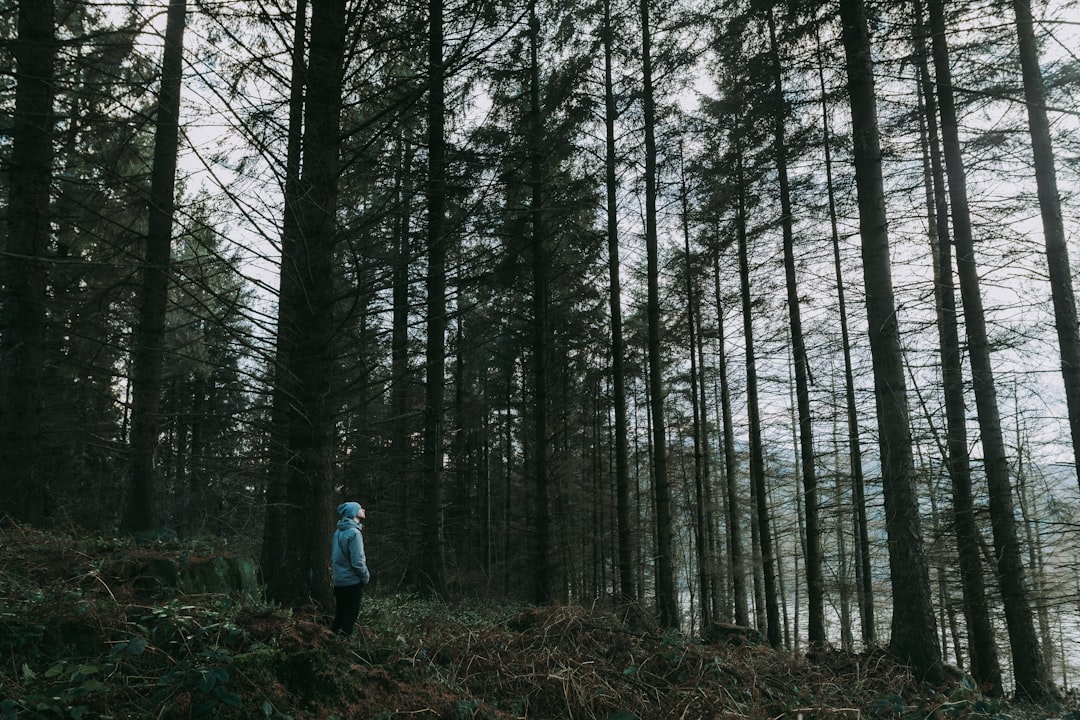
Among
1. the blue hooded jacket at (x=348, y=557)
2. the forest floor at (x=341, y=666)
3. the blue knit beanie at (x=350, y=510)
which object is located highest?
the blue knit beanie at (x=350, y=510)

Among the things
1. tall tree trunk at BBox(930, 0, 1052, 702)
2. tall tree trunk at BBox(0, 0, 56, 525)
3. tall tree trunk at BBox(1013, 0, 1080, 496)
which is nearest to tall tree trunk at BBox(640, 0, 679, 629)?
tall tree trunk at BBox(930, 0, 1052, 702)

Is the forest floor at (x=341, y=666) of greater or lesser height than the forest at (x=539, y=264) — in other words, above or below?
below

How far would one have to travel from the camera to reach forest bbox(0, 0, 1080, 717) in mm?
5094

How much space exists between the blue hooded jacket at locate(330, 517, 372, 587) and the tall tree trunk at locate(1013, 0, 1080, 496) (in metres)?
8.22

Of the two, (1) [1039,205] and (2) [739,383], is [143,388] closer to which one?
(1) [1039,205]

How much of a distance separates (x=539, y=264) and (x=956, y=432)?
8.12 meters

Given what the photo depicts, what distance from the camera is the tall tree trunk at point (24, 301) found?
24.7 feet

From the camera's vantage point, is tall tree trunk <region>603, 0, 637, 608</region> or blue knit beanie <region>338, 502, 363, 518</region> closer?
blue knit beanie <region>338, 502, 363, 518</region>

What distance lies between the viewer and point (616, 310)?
1173cm

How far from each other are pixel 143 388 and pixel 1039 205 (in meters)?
12.3

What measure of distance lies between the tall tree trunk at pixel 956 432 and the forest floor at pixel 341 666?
2.73 meters

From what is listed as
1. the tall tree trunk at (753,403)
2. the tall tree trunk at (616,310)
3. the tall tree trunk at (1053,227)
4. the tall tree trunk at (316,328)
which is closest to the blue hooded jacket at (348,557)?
the tall tree trunk at (316,328)

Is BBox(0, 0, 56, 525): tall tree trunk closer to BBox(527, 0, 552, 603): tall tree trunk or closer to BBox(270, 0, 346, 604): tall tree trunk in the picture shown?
BBox(270, 0, 346, 604): tall tree trunk

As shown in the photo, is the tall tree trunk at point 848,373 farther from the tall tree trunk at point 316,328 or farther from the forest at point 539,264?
the tall tree trunk at point 316,328
